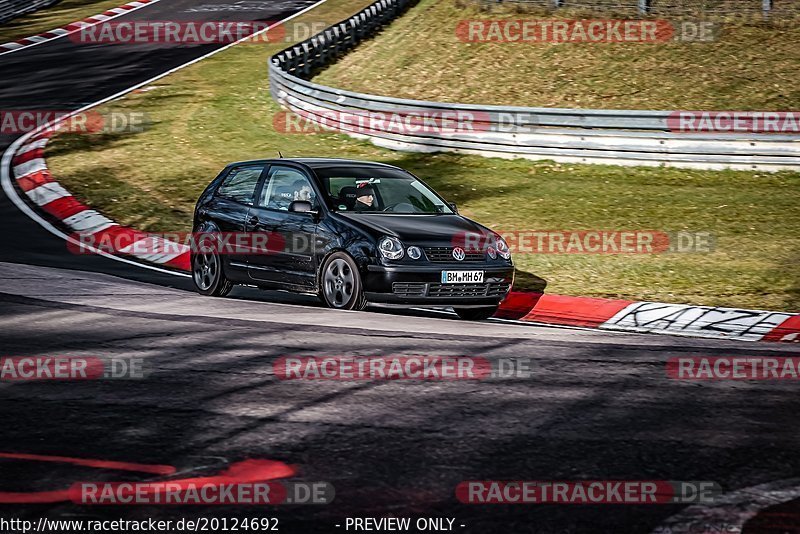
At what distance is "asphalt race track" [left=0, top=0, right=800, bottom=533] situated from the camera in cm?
495

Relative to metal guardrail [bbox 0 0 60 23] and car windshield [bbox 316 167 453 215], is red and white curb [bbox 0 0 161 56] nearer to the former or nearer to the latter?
metal guardrail [bbox 0 0 60 23]

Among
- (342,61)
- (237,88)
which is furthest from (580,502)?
(342,61)

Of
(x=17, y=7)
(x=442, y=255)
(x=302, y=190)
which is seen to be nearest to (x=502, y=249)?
(x=442, y=255)

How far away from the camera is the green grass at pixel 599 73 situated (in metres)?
22.3

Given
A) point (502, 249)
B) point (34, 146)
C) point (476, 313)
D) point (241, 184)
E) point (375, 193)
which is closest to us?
point (502, 249)

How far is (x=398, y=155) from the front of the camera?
840 inches

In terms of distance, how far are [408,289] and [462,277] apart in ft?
1.96

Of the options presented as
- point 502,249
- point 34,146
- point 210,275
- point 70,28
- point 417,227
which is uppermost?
point 417,227

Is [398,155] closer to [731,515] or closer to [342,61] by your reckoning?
[342,61]

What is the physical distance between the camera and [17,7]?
43.2 metres

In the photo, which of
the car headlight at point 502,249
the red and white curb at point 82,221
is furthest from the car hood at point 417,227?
the red and white curb at point 82,221

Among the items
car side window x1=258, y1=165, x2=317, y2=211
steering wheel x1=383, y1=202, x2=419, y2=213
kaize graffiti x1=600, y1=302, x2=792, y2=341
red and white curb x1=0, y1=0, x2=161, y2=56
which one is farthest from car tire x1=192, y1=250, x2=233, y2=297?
red and white curb x1=0, y1=0, x2=161, y2=56

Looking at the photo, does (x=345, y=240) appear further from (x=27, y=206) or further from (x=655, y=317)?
(x=27, y=206)

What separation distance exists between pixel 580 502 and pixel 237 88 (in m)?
25.3
